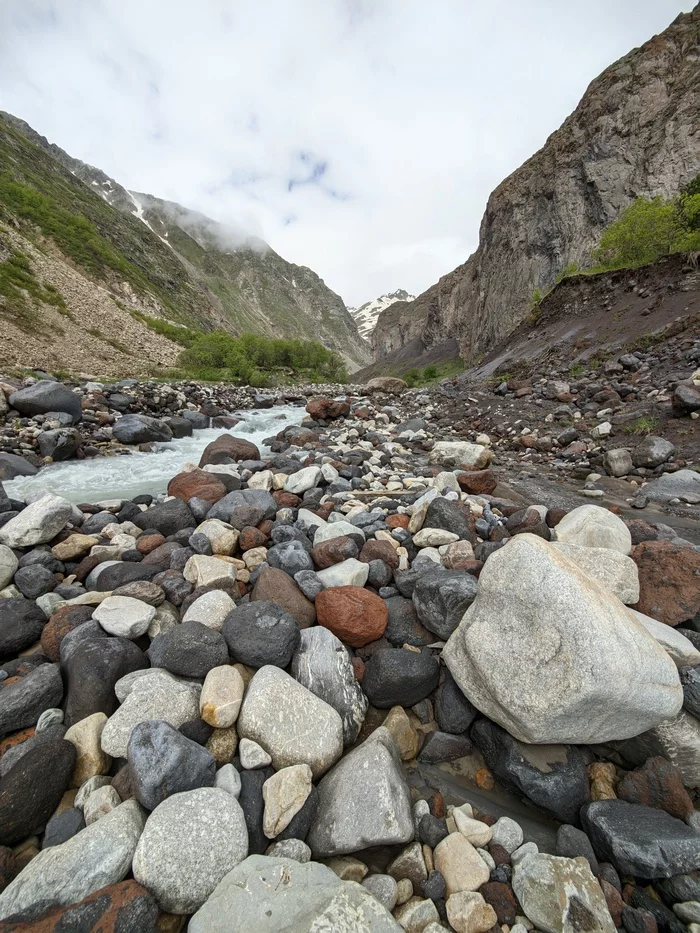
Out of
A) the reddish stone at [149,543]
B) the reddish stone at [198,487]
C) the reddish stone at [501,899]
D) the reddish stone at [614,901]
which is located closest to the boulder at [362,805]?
the reddish stone at [501,899]

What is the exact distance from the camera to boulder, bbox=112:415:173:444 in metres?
9.62

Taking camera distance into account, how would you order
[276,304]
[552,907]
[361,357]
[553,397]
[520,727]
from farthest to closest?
[361,357] < [276,304] < [553,397] < [520,727] < [552,907]

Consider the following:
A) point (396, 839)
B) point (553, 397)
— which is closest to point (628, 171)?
point (553, 397)

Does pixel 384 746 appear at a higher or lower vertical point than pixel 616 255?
lower

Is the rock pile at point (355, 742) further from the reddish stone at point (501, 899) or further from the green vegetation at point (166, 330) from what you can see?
the green vegetation at point (166, 330)

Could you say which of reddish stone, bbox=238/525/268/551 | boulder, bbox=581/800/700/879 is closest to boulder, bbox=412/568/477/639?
boulder, bbox=581/800/700/879

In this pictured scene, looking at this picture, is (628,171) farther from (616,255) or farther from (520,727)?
(520,727)

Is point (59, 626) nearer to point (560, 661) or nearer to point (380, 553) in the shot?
point (380, 553)

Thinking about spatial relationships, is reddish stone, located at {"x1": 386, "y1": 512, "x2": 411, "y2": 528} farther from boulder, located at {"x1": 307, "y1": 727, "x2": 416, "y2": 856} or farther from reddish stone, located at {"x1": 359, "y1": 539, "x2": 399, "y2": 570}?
boulder, located at {"x1": 307, "y1": 727, "x2": 416, "y2": 856}

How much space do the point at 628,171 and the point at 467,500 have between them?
3285cm

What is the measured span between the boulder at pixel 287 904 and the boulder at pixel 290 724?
494mm

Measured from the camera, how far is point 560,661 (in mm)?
2029

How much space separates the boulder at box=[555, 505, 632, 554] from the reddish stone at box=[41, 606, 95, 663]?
4.10 metres

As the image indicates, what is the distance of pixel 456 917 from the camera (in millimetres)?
1620
